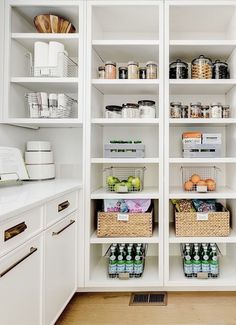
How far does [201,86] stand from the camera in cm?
217

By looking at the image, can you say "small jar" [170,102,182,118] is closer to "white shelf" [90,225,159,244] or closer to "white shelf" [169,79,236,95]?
"white shelf" [169,79,236,95]

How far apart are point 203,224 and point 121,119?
1003mm

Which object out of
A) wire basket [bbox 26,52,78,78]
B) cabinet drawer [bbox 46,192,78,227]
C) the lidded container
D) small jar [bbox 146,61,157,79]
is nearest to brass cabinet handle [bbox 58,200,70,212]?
cabinet drawer [bbox 46,192,78,227]

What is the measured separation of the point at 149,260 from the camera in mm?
2408

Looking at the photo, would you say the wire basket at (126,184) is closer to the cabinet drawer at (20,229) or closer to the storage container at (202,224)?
the storage container at (202,224)

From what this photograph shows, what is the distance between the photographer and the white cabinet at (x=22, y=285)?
3.59ft

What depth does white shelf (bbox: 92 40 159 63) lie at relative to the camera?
6.75 feet

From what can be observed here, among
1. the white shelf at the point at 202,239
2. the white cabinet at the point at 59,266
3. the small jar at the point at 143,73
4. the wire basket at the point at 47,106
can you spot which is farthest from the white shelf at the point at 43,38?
the white shelf at the point at 202,239

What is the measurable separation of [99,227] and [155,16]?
1719mm

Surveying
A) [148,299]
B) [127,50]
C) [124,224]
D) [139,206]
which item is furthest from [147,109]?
[148,299]

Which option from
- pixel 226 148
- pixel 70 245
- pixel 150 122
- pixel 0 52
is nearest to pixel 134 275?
pixel 70 245

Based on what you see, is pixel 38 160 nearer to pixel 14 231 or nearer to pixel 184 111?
pixel 14 231

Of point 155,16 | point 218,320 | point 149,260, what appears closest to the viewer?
point 218,320

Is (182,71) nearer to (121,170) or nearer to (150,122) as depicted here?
(150,122)
